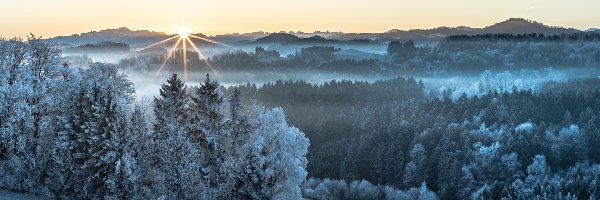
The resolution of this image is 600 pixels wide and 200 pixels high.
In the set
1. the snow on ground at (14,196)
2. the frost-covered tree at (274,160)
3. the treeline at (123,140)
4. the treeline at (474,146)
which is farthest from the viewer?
the treeline at (474,146)

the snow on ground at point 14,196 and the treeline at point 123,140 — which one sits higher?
the treeline at point 123,140

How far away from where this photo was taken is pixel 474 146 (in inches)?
5448

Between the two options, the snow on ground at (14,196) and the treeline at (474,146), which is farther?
the treeline at (474,146)

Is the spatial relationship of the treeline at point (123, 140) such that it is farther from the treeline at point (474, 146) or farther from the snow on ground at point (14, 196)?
the treeline at point (474, 146)

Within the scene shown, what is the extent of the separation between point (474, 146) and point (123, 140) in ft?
340

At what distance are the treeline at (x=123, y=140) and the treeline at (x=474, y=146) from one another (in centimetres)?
5837

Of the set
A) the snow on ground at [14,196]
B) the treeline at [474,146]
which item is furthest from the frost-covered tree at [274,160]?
the treeline at [474,146]

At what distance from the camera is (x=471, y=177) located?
123562 millimetres

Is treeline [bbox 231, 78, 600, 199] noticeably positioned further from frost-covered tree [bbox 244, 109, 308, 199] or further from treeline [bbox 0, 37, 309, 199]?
treeline [bbox 0, 37, 309, 199]

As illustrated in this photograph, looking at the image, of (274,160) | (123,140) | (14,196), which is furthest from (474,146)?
(14,196)

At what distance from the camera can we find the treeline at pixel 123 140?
48.4m

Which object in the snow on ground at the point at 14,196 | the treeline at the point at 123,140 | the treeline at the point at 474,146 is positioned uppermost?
the treeline at the point at 123,140

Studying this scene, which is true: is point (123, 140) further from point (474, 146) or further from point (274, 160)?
point (474, 146)

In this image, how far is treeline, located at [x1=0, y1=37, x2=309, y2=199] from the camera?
159 ft
